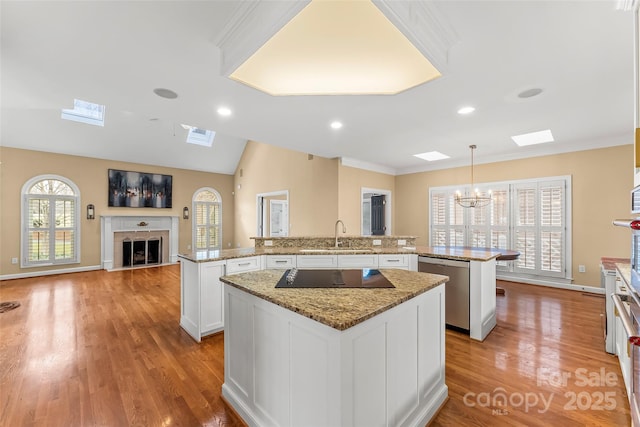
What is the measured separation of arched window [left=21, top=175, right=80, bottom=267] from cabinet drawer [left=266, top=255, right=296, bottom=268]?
20.1 feet

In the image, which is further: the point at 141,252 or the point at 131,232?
the point at 141,252

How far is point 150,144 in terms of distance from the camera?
7273 millimetres

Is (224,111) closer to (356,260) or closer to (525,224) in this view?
(356,260)

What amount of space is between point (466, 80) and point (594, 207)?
4004 mm

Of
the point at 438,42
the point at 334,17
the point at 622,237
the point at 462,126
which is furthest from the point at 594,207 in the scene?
the point at 334,17

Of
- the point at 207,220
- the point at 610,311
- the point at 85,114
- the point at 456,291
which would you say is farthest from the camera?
the point at 207,220

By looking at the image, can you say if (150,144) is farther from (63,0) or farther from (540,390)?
(540,390)

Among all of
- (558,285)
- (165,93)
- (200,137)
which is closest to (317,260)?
(165,93)

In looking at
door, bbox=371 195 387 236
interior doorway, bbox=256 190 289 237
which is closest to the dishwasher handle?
door, bbox=371 195 387 236

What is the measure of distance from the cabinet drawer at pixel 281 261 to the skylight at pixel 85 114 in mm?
5955

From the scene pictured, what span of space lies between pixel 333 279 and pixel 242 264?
1706 millimetres

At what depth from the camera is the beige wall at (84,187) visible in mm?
5871

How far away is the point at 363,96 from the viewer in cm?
286

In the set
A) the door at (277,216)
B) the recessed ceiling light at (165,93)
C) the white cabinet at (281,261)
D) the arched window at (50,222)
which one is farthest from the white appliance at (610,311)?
the arched window at (50,222)
